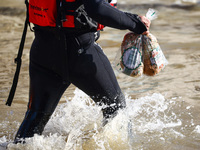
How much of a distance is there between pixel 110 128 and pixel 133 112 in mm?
1061

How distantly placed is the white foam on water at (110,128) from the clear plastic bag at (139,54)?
0.35 meters

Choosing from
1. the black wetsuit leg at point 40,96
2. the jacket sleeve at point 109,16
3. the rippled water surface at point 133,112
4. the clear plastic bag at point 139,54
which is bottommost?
the rippled water surface at point 133,112

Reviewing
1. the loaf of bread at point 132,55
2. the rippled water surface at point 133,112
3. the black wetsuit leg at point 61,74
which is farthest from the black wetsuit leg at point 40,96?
the loaf of bread at point 132,55

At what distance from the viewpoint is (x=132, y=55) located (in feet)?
9.62

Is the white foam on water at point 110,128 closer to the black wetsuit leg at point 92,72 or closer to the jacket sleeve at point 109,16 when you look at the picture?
the black wetsuit leg at point 92,72

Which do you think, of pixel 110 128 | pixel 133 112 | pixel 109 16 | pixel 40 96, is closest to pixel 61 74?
pixel 40 96

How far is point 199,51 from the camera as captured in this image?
22.0 feet

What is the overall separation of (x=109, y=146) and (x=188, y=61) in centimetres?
336

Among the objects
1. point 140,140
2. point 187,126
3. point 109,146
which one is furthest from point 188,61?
point 109,146

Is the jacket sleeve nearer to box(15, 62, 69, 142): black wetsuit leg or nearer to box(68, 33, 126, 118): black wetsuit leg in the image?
box(68, 33, 126, 118): black wetsuit leg

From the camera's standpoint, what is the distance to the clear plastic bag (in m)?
2.93

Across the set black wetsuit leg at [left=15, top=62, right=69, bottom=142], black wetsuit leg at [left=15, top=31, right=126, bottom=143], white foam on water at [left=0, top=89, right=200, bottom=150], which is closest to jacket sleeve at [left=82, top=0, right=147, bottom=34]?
black wetsuit leg at [left=15, top=31, right=126, bottom=143]

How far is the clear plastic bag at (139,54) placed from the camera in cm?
293

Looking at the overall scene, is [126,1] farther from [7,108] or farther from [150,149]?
[150,149]
